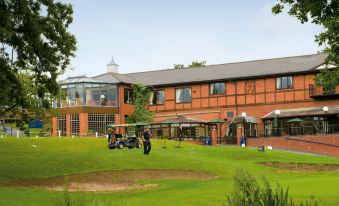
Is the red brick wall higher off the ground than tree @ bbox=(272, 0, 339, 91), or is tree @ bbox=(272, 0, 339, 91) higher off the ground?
tree @ bbox=(272, 0, 339, 91)

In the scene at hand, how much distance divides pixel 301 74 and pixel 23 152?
→ 31.6 m

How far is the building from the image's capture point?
58.4 m

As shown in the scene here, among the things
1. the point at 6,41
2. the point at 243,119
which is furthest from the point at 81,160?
the point at 243,119

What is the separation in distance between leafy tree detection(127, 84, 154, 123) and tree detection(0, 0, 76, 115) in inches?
1460

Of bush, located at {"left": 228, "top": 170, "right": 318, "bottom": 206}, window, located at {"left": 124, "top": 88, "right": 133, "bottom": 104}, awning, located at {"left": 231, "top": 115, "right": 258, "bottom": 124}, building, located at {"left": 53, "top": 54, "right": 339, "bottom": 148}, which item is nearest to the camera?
bush, located at {"left": 228, "top": 170, "right": 318, "bottom": 206}

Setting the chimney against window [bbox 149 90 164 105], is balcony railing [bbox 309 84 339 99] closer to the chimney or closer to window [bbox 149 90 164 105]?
window [bbox 149 90 164 105]

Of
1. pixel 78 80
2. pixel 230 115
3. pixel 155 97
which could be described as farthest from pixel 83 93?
pixel 230 115

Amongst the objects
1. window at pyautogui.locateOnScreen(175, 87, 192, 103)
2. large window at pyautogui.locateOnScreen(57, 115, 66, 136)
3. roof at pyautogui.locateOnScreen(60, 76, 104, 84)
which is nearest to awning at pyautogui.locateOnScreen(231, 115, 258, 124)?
window at pyautogui.locateOnScreen(175, 87, 192, 103)

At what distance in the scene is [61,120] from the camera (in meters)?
64.3

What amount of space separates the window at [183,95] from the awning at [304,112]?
32.8 ft

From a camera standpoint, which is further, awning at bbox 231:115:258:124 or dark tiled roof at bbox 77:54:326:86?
dark tiled roof at bbox 77:54:326:86

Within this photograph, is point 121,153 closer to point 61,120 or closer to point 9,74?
point 9,74

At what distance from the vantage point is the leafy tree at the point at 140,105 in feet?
215

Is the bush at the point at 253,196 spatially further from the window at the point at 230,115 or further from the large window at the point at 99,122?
the large window at the point at 99,122
